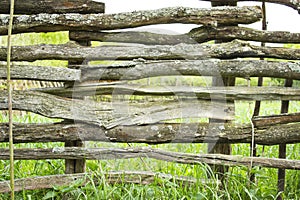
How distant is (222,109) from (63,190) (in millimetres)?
1080

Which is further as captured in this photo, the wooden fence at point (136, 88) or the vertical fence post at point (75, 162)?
the vertical fence post at point (75, 162)

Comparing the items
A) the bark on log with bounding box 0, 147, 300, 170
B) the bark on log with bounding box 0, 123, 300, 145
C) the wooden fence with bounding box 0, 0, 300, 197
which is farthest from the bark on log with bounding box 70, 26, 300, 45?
the bark on log with bounding box 0, 147, 300, 170

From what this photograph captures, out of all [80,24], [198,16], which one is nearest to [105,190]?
[80,24]

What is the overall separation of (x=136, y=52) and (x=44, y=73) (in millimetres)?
567

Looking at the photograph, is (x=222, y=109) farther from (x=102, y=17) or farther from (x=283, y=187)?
(x=102, y=17)

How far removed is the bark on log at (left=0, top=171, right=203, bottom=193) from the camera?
90.2 inches

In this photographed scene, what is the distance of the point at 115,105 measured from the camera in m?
2.38

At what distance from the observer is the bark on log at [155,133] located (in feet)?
7.78

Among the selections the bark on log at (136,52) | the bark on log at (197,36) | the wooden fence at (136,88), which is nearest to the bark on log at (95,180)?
the wooden fence at (136,88)

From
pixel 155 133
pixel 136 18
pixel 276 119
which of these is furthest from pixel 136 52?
pixel 276 119

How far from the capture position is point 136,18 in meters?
2.40

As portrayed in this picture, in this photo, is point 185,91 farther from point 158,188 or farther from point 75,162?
point 75,162

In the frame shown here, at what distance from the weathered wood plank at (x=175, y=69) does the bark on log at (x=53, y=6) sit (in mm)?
366

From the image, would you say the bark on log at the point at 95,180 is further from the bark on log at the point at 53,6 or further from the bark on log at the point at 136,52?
the bark on log at the point at 53,6
